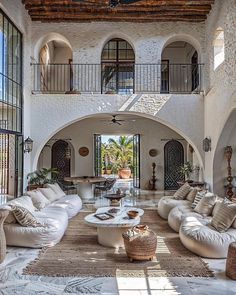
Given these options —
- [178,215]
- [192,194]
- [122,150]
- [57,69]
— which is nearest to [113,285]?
[178,215]

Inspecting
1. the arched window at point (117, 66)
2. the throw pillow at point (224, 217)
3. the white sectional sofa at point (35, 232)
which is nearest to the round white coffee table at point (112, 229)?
the white sectional sofa at point (35, 232)

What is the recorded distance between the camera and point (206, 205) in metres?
5.83

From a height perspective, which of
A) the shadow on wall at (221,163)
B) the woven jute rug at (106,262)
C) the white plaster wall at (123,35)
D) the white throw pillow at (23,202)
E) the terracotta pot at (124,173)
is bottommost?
the woven jute rug at (106,262)

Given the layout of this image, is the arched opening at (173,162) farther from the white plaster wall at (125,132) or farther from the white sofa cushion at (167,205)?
the white sofa cushion at (167,205)

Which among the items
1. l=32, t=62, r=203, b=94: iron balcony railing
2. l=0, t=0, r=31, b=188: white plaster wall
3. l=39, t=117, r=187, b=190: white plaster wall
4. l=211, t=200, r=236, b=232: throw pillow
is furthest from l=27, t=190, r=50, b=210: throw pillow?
l=39, t=117, r=187, b=190: white plaster wall

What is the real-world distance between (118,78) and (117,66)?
464 mm

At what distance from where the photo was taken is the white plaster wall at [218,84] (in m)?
6.77

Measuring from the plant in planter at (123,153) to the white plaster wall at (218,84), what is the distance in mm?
8064

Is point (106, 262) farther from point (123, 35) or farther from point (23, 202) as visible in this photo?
point (123, 35)

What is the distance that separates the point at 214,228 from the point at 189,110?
5042 millimetres

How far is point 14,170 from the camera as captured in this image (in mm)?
8508

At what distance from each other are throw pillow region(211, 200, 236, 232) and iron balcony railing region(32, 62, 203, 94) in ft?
17.8

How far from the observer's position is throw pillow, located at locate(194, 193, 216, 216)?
578 centimetres

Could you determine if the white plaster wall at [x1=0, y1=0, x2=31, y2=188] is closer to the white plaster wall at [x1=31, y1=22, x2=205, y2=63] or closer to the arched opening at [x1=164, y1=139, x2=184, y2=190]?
the white plaster wall at [x1=31, y1=22, x2=205, y2=63]
